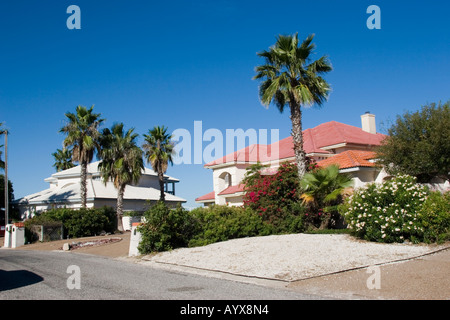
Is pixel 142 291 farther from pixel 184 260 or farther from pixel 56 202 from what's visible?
pixel 56 202

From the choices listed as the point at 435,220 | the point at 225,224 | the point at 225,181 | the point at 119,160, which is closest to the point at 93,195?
the point at 119,160

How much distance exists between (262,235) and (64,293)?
11889 millimetres

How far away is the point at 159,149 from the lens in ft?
113

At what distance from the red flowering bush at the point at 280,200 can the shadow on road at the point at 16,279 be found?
11.6m

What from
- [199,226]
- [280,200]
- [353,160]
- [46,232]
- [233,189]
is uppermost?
[353,160]

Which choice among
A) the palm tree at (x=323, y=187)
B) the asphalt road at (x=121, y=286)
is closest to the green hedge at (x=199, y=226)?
the palm tree at (x=323, y=187)

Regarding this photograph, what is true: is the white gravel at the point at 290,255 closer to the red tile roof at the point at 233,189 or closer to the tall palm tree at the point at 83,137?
the red tile roof at the point at 233,189

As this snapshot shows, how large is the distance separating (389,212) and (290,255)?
4.08 metres

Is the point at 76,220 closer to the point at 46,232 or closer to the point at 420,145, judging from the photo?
the point at 46,232

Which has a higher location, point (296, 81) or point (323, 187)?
point (296, 81)

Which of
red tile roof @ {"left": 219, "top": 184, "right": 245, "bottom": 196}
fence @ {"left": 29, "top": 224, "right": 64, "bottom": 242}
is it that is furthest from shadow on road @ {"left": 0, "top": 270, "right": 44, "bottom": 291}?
red tile roof @ {"left": 219, "top": 184, "right": 245, "bottom": 196}

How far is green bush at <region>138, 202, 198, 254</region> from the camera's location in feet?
54.4

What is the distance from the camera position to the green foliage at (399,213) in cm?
1352

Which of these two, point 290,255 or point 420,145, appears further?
point 420,145
